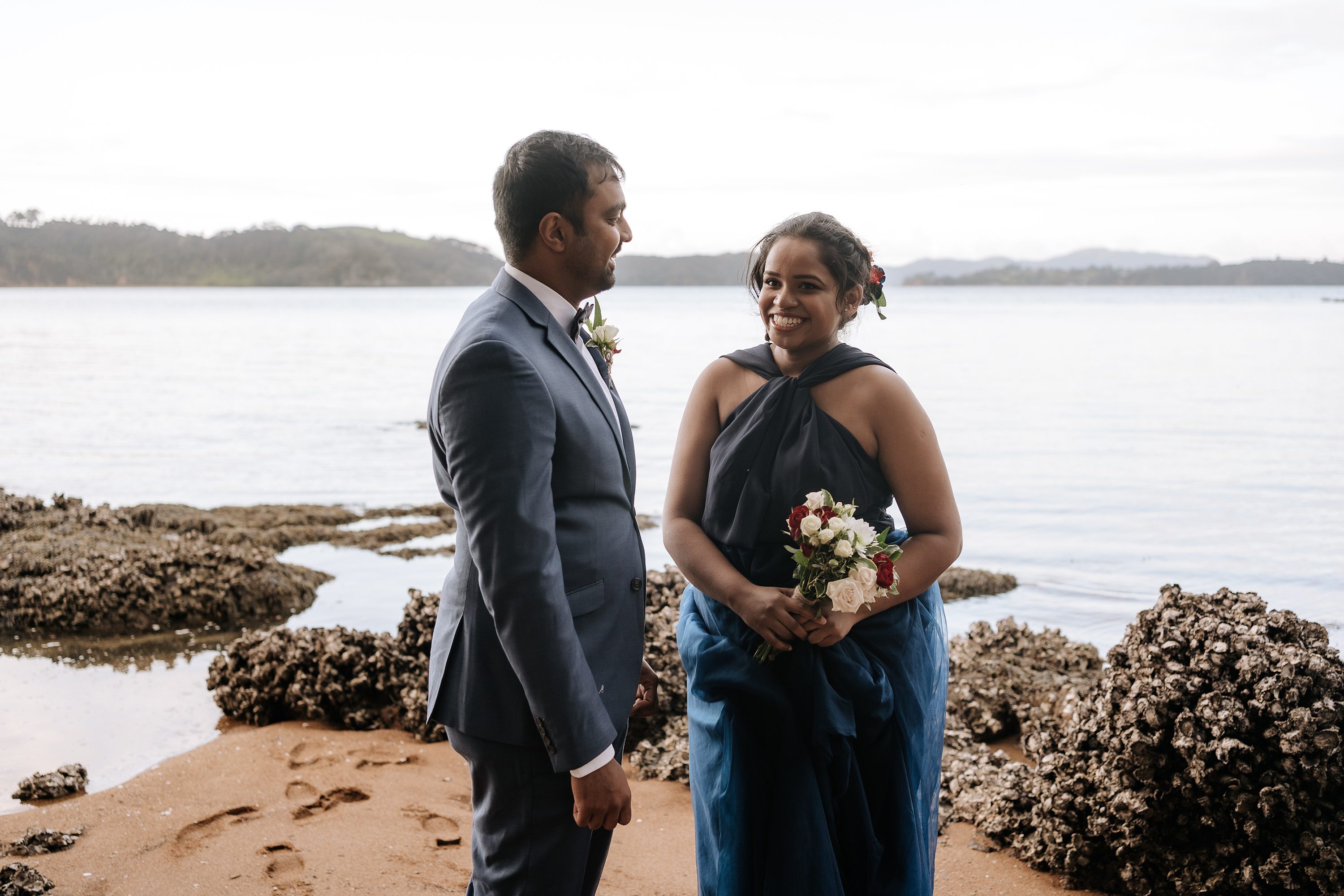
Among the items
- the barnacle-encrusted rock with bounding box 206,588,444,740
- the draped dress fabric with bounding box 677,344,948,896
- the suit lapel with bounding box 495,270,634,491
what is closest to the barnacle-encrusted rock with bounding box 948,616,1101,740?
the draped dress fabric with bounding box 677,344,948,896

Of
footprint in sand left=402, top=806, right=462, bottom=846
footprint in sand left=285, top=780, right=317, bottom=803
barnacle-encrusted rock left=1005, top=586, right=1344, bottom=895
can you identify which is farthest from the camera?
footprint in sand left=285, top=780, right=317, bottom=803

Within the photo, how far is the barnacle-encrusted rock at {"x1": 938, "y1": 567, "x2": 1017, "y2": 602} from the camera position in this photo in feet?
33.5

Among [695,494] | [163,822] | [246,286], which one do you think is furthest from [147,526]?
[246,286]

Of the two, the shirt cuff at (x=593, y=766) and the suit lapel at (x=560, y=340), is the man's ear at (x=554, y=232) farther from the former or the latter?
the shirt cuff at (x=593, y=766)

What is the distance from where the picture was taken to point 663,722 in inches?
214

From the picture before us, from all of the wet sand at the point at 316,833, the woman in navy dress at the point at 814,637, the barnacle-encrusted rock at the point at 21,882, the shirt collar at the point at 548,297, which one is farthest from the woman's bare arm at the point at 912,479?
the barnacle-encrusted rock at the point at 21,882

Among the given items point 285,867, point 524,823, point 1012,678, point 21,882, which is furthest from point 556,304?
point 1012,678

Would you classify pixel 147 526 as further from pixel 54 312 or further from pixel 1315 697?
pixel 54 312

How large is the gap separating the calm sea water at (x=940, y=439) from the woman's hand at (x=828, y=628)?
103 centimetres

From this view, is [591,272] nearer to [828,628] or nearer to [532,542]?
[532,542]

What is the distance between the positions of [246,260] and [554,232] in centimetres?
14700

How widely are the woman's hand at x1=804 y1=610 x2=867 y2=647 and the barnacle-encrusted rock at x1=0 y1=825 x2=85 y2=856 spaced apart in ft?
11.0

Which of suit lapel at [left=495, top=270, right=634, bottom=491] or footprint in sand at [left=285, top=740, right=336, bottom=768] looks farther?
footprint in sand at [left=285, top=740, right=336, bottom=768]

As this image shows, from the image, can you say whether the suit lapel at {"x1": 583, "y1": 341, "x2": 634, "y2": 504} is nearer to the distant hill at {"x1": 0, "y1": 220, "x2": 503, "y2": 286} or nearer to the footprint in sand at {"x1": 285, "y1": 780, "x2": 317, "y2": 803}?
the footprint in sand at {"x1": 285, "y1": 780, "x2": 317, "y2": 803}
